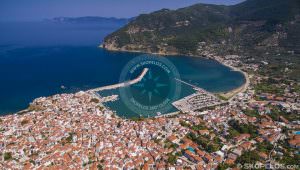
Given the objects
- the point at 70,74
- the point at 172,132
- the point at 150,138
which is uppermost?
the point at 70,74

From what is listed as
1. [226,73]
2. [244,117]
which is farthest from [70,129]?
[226,73]

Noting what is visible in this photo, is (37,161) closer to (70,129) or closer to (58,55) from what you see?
(70,129)

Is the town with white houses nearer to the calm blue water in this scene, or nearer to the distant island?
the distant island

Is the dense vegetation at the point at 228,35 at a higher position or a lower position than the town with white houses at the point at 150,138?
higher

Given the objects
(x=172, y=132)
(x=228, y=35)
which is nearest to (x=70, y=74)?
(x=172, y=132)

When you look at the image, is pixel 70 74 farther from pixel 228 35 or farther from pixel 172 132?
pixel 228 35

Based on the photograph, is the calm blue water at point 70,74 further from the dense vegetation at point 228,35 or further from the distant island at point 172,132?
the dense vegetation at point 228,35

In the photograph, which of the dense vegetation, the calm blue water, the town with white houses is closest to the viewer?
the town with white houses

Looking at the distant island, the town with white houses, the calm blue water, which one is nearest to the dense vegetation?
the calm blue water

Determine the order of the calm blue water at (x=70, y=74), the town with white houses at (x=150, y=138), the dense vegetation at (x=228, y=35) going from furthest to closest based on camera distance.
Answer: the dense vegetation at (x=228, y=35) < the calm blue water at (x=70, y=74) < the town with white houses at (x=150, y=138)

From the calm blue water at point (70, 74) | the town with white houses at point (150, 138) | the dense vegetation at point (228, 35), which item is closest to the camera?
the town with white houses at point (150, 138)

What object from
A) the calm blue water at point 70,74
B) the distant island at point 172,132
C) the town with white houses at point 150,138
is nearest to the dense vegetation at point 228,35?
the calm blue water at point 70,74
